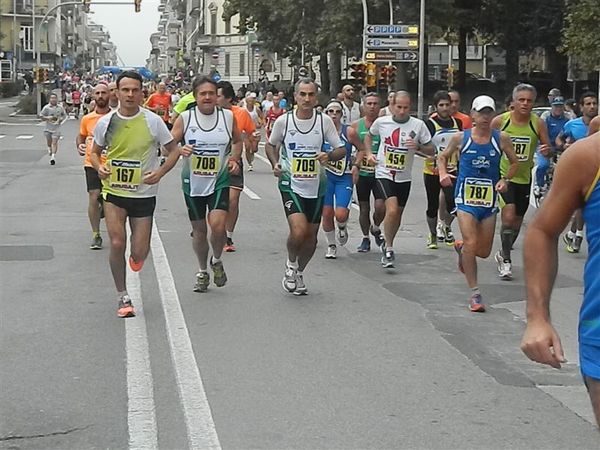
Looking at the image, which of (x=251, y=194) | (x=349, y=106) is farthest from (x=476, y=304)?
(x=251, y=194)

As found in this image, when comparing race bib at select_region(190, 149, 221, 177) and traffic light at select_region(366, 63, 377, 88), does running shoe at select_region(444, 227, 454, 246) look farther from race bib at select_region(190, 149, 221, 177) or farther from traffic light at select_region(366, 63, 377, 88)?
traffic light at select_region(366, 63, 377, 88)

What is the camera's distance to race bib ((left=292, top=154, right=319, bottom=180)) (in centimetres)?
985

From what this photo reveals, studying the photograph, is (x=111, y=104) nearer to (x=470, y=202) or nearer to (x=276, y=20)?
(x=470, y=202)

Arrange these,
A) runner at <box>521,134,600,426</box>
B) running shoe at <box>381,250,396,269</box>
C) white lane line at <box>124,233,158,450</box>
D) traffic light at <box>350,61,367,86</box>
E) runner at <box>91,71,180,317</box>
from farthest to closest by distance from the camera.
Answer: traffic light at <box>350,61,367,86</box> → running shoe at <box>381,250,396,269</box> → runner at <box>91,71,180,317</box> → white lane line at <box>124,233,158,450</box> → runner at <box>521,134,600,426</box>

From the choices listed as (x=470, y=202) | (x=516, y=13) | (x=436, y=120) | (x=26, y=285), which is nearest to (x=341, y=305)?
(x=470, y=202)

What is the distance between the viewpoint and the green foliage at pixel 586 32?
31953 millimetres

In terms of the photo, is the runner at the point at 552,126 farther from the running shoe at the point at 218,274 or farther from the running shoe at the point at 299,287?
the running shoe at the point at 218,274

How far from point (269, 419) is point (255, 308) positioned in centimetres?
336

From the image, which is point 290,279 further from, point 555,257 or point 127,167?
point 555,257

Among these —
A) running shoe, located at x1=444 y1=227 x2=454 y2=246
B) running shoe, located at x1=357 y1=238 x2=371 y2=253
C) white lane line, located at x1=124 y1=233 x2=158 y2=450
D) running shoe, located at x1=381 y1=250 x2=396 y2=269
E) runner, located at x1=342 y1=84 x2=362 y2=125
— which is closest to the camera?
white lane line, located at x1=124 y1=233 x2=158 y2=450

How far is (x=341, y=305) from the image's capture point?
9562mm

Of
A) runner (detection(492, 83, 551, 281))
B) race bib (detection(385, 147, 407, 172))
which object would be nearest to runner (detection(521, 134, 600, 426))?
runner (detection(492, 83, 551, 281))

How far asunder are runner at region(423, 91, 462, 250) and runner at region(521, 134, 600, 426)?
27.6ft

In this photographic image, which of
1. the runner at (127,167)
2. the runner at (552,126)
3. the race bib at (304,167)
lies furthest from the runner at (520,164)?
the runner at (127,167)
